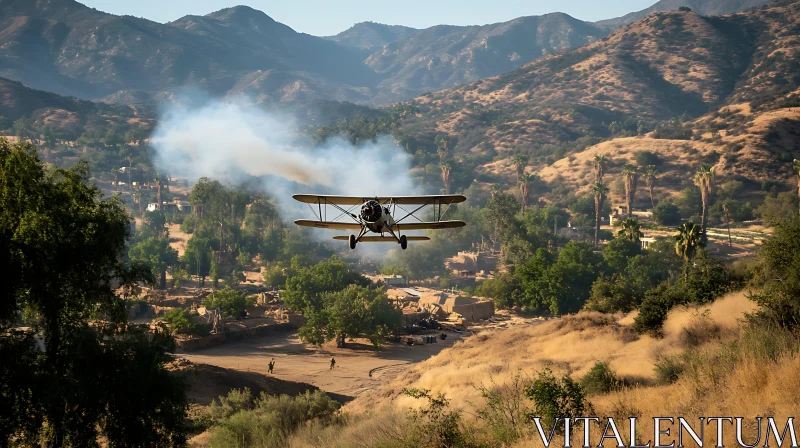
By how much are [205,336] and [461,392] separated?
127 ft

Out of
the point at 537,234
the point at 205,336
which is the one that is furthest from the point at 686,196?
the point at 205,336

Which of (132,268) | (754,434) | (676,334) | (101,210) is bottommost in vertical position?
(676,334)

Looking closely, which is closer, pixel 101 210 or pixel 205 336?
pixel 101 210

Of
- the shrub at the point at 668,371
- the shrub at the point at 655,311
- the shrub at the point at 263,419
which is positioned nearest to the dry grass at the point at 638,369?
the shrub at the point at 668,371

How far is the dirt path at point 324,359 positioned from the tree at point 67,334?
26632 millimetres

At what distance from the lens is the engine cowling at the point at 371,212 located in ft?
89.6

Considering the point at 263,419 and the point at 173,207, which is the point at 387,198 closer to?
the point at 263,419

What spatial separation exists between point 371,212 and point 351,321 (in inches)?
1641

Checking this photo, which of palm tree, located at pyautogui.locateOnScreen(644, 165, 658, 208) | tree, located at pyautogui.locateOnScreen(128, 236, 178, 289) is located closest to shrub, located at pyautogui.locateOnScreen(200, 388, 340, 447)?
tree, located at pyautogui.locateOnScreen(128, 236, 178, 289)

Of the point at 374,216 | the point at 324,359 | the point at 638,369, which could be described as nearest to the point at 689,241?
the point at 638,369

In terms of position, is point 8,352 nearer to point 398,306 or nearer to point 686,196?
point 398,306

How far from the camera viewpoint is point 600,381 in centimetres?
2772

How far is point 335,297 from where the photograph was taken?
7288 cm

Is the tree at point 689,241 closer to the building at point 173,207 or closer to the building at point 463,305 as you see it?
the building at point 463,305
